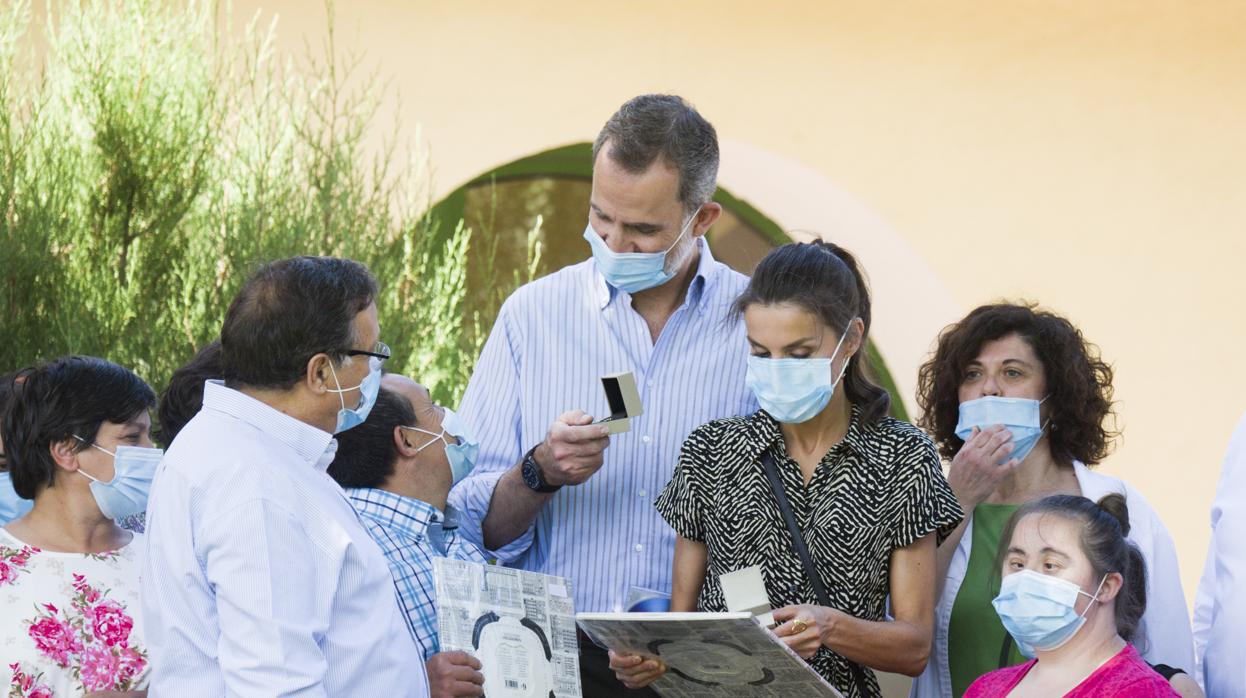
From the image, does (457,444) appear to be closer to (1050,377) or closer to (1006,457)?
(1006,457)

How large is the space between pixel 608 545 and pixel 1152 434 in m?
4.40

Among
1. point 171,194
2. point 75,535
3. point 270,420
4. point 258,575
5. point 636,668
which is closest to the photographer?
point 258,575

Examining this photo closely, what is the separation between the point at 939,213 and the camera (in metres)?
7.38

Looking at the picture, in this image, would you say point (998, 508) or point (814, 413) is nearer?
point (814, 413)

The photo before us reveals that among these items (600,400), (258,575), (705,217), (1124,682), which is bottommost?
(1124,682)

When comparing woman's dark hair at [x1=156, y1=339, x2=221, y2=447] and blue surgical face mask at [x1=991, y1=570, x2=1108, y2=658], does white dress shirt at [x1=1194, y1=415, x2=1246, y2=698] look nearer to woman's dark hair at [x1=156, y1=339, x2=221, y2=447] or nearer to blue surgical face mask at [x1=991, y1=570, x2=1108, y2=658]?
blue surgical face mask at [x1=991, y1=570, x2=1108, y2=658]

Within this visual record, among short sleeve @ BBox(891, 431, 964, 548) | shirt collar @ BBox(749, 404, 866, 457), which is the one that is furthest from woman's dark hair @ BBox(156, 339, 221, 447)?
short sleeve @ BBox(891, 431, 964, 548)

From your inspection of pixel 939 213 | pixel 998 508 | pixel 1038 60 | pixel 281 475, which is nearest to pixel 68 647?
pixel 281 475

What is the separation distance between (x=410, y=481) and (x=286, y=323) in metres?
0.96

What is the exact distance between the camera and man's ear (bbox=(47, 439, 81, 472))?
3643mm

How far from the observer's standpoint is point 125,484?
3.64m

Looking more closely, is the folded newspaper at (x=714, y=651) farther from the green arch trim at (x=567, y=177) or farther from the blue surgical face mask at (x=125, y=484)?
the green arch trim at (x=567, y=177)

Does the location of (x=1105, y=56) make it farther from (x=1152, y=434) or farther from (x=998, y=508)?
(x=998, y=508)

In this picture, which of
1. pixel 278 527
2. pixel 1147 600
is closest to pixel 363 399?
pixel 278 527
